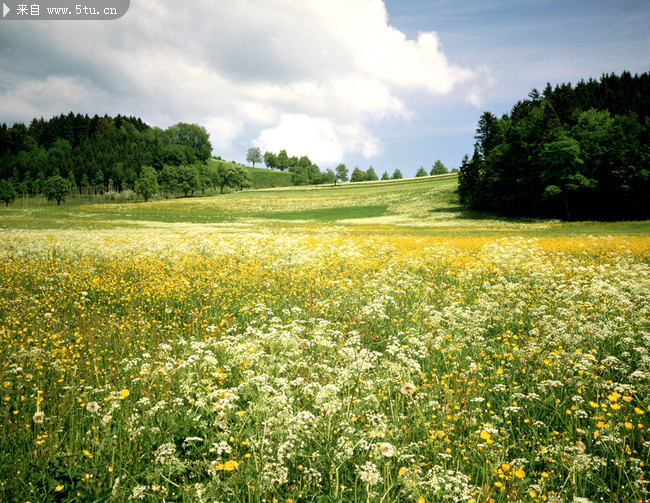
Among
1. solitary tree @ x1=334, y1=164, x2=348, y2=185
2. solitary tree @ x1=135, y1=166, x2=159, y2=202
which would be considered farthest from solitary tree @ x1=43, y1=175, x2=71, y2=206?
solitary tree @ x1=334, y1=164, x2=348, y2=185

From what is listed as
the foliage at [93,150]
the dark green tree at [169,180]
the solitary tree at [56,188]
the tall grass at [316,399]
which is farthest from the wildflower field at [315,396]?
the foliage at [93,150]

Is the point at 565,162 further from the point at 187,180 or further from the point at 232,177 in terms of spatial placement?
the point at 187,180

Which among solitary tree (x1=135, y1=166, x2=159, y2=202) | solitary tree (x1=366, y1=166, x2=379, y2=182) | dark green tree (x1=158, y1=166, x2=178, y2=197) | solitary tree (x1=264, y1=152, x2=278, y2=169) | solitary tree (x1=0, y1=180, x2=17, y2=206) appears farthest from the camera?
solitary tree (x1=264, y1=152, x2=278, y2=169)

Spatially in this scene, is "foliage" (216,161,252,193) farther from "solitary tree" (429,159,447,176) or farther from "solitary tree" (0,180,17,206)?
"solitary tree" (429,159,447,176)

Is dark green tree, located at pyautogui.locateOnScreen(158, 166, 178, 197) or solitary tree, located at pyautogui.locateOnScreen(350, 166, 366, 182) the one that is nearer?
dark green tree, located at pyautogui.locateOnScreen(158, 166, 178, 197)

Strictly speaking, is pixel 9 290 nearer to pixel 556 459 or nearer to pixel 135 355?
pixel 135 355

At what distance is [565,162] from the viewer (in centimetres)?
4719

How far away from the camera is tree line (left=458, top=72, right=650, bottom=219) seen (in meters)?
44.9

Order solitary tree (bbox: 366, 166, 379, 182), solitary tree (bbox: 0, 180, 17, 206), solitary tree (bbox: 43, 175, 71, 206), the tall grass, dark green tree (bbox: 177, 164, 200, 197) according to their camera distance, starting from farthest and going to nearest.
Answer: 1. solitary tree (bbox: 366, 166, 379, 182)
2. dark green tree (bbox: 177, 164, 200, 197)
3. solitary tree (bbox: 43, 175, 71, 206)
4. solitary tree (bbox: 0, 180, 17, 206)
5. the tall grass

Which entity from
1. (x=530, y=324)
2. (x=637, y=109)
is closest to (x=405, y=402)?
(x=530, y=324)

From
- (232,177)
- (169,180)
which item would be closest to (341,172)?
(232,177)

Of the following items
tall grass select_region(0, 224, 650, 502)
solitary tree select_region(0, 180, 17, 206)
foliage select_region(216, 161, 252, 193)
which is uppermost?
foliage select_region(216, 161, 252, 193)

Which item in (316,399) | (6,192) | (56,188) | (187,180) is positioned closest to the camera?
(316,399)

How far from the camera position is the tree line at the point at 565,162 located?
44875mm
